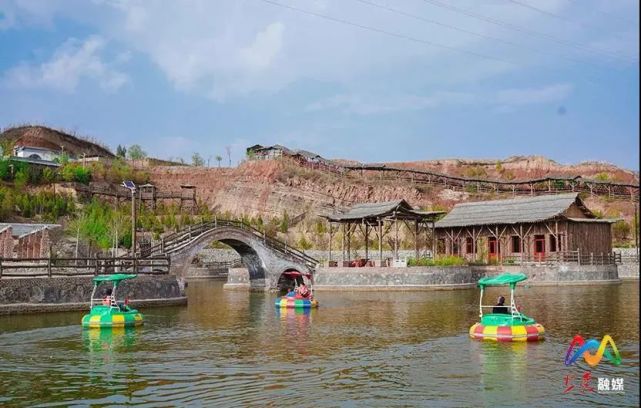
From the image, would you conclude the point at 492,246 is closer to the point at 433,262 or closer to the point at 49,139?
the point at 433,262

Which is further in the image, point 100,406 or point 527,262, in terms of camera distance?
point 527,262

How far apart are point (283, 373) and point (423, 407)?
4547mm

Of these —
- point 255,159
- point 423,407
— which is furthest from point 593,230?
point 255,159

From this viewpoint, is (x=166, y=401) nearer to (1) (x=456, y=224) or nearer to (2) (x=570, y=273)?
(2) (x=570, y=273)

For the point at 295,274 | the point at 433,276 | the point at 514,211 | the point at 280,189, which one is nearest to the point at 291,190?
the point at 280,189

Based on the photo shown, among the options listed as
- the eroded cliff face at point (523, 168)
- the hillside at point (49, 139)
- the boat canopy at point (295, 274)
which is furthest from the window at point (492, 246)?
the hillside at point (49, 139)

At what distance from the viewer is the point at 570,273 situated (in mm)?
49469

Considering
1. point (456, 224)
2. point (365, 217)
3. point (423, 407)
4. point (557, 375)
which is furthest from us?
point (456, 224)

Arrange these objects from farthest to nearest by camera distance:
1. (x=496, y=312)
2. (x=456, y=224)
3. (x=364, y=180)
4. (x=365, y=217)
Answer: (x=364, y=180), (x=456, y=224), (x=365, y=217), (x=496, y=312)

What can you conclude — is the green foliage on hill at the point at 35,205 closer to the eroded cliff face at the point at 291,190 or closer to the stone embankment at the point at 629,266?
the eroded cliff face at the point at 291,190

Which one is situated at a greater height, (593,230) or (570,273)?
(593,230)

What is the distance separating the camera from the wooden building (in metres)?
52.8

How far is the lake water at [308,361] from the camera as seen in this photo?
45.0 ft

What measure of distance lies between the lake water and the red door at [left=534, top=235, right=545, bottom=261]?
23.6 meters
